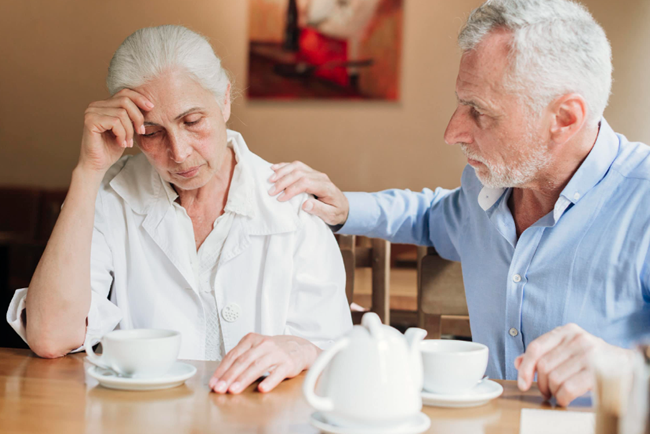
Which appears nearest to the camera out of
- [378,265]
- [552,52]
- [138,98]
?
[552,52]

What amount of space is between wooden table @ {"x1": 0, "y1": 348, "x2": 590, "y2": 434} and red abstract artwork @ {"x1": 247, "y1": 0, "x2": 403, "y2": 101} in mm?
3508

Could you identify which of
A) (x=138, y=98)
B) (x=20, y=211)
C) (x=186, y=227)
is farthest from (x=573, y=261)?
(x=20, y=211)

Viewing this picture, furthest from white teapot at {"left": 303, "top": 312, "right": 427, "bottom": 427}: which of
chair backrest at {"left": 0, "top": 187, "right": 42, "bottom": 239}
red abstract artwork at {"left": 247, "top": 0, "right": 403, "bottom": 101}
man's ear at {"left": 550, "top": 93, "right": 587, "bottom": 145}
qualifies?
chair backrest at {"left": 0, "top": 187, "right": 42, "bottom": 239}

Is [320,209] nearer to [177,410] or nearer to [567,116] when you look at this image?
[567,116]

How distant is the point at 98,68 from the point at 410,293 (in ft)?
10.7

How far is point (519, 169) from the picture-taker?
4.69 feet

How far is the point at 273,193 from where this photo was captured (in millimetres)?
1600

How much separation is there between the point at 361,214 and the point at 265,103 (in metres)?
2.93

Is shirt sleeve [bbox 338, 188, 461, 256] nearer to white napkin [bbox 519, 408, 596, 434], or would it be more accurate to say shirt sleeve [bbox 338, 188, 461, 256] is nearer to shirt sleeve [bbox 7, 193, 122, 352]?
shirt sleeve [bbox 7, 193, 122, 352]

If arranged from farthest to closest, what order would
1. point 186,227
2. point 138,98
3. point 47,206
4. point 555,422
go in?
1. point 47,206
2. point 186,227
3. point 138,98
4. point 555,422

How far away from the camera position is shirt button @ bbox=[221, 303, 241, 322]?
1497 millimetres

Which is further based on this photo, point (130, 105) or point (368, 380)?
point (130, 105)

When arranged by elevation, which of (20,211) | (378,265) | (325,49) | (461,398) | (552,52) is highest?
(552,52)

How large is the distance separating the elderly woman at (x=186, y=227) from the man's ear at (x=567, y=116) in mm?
595
